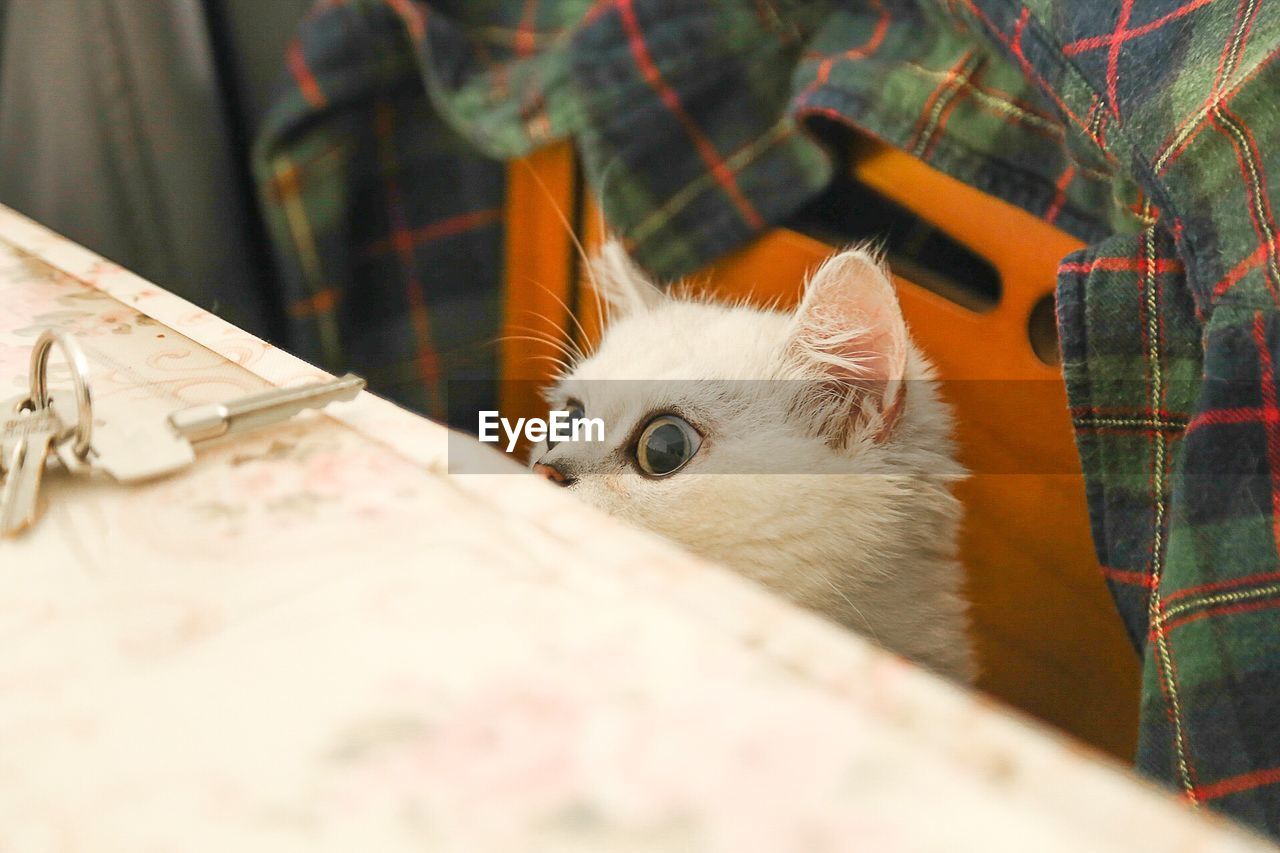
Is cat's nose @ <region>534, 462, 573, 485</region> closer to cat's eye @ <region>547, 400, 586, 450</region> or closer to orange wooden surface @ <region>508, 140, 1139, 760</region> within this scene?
cat's eye @ <region>547, 400, 586, 450</region>

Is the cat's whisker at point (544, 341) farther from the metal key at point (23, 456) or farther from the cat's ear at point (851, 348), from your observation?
the metal key at point (23, 456)

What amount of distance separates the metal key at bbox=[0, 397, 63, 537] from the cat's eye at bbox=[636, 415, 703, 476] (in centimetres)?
34

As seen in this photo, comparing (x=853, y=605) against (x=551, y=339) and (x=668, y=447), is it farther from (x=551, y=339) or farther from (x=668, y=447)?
(x=551, y=339)

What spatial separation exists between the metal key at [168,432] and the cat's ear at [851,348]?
1.07ft

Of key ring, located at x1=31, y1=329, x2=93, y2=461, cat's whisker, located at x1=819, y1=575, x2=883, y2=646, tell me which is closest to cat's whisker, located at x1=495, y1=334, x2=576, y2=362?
cat's whisker, located at x1=819, y1=575, x2=883, y2=646

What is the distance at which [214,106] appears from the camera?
898 millimetres

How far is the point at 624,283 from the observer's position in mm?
759

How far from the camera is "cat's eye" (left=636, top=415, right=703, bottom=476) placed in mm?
615

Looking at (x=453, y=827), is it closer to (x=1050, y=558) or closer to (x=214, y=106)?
(x=1050, y=558)

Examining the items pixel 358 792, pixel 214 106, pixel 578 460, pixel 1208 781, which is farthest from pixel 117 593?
pixel 214 106

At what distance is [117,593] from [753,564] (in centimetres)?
36

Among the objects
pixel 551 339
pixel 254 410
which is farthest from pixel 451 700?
pixel 551 339

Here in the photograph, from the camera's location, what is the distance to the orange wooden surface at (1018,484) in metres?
0.63

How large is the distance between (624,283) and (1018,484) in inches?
13.4
